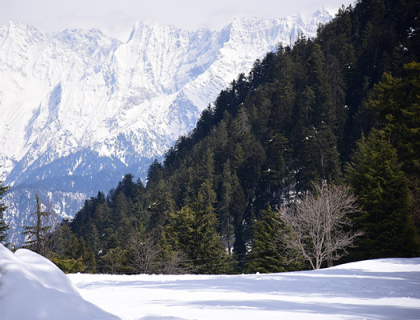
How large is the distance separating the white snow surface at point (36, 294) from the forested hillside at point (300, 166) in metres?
25.8

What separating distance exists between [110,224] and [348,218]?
93299 millimetres

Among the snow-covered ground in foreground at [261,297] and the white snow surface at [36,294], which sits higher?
the white snow surface at [36,294]

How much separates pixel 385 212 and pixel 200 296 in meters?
24.9

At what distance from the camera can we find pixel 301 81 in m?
86.6

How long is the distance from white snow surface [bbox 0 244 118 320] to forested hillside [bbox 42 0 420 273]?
84.8 ft

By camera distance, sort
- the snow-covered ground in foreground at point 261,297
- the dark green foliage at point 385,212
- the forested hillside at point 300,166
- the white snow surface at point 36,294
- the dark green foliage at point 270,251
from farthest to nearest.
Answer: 1. the dark green foliage at point 270,251
2. the forested hillside at point 300,166
3. the dark green foliage at point 385,212
4. the snow-covered ground in foreground at point 261,297
5. the white snow surface at point 36,294

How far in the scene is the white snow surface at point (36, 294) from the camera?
6.14 meters

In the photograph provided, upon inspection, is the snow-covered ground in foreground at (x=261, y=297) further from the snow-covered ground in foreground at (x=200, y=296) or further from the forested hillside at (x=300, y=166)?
the forested hillside at (x=300, y=166)

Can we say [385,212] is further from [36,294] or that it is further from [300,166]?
[300,166]

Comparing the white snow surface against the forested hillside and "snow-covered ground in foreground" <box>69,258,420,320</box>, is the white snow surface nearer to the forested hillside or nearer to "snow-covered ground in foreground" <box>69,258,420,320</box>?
"snow-covered ground in foreground" <box>69,258,420,320</box>

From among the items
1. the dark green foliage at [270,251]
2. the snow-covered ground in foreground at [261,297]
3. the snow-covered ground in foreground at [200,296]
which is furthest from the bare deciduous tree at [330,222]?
the snow-covered ground in foreground at [261,297]

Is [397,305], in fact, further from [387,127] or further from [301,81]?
[301,81]

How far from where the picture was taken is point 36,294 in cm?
641

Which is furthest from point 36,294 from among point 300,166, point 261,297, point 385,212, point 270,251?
point 300,166
